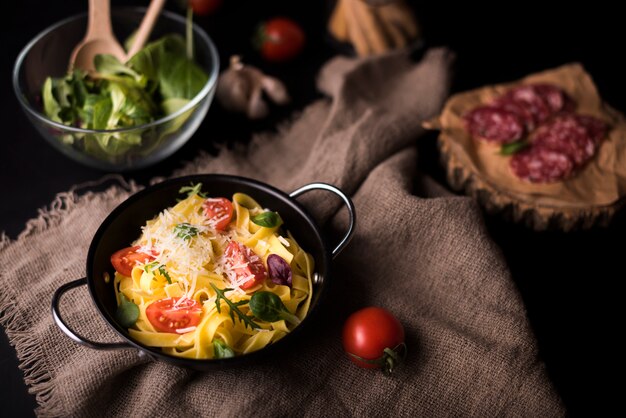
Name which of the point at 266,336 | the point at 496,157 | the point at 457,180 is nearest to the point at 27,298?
the point at 266,336

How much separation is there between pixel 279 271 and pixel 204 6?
8.36 feet

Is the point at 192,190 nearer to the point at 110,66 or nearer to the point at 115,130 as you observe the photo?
the point at 115,130

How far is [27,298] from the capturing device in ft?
9.66

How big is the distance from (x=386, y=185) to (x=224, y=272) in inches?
39.3

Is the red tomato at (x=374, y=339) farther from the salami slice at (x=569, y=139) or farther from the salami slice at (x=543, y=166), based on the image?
the salami slice at (x=569, y=139)

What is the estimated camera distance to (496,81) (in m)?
4.39

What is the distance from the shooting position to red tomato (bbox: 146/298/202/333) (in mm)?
2578

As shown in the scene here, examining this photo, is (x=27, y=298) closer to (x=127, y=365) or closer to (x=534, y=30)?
(x=127, y=365)

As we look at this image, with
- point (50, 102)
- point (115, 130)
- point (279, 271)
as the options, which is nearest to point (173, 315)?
point (279, 271)

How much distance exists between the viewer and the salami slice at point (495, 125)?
3.67m

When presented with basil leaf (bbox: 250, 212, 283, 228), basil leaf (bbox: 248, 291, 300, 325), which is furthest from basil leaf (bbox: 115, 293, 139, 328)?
basil leaf (bbox: 250, 212, 283, 228)

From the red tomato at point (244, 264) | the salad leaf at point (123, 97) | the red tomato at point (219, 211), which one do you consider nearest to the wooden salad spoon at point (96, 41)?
the salad leaf at point (123, 97)

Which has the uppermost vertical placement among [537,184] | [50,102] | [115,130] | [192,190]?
[50,102]

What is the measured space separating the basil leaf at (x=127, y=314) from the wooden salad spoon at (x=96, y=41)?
1555mm
